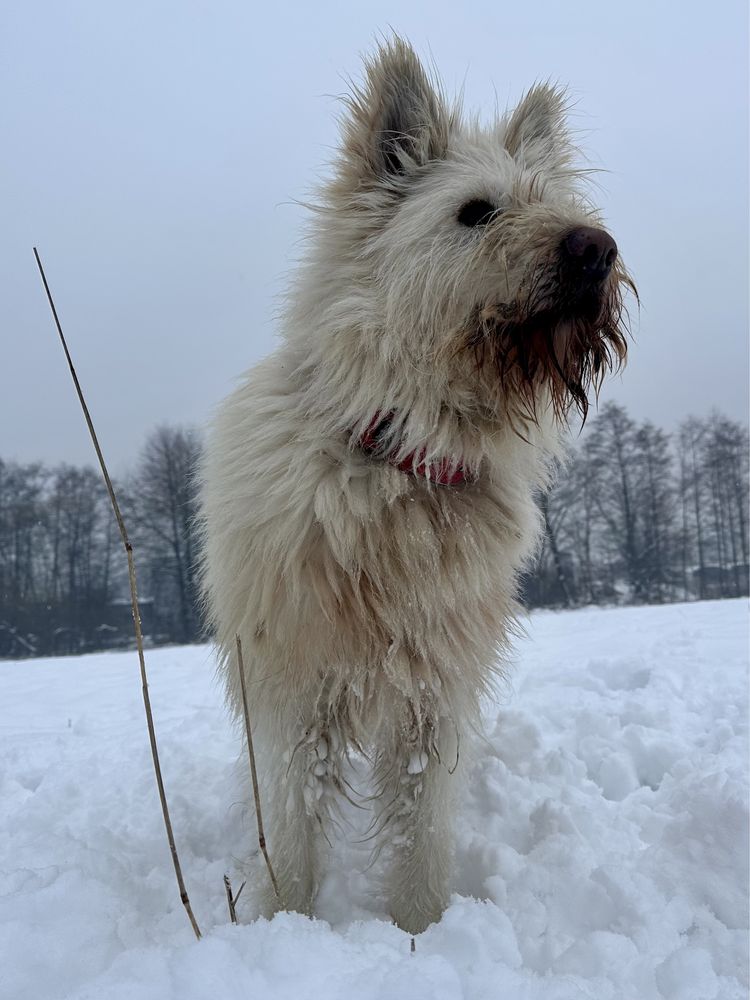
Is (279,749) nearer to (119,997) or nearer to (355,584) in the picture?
(355,584)

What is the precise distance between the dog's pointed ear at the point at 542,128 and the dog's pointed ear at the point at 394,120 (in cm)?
36

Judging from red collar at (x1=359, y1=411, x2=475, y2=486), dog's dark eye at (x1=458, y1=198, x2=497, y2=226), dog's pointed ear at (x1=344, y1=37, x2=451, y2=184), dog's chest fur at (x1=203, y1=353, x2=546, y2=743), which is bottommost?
dog's chest fur at (x1=203, y1=353, x2=546, y2=743)

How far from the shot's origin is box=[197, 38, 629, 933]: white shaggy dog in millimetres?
2383

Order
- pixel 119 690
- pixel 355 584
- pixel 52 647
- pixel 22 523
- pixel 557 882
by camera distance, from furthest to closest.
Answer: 1. pixel 22 523
2. pixel 52 647
3. pixel 119 690
4. pixel 557 882
5. pixel 355 584

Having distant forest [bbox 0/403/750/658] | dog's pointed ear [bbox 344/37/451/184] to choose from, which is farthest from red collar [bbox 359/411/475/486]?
distant forest [bbox 0/403/750/658]

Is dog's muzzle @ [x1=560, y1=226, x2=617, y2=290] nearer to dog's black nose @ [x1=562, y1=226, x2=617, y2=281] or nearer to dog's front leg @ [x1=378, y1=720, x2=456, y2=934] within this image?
→ dog's black nose @ [x1=562, y1=226, x2=617, y2=281]

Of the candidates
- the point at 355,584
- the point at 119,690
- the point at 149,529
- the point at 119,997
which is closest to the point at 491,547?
the point at 355,584

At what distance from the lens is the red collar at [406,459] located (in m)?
2.52

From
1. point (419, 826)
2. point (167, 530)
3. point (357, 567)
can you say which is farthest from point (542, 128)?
point (167, 530)

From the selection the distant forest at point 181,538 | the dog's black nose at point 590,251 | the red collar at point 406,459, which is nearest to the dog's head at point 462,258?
the dog's black nose at point 590,251

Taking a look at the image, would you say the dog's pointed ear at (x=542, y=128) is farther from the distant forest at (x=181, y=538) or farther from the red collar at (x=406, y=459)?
the distant forest at (x=181, y=538)

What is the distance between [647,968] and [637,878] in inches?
18.3

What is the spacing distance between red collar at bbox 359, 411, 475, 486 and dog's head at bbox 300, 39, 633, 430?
0.19 meters

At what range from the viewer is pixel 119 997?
1402 millimetres
